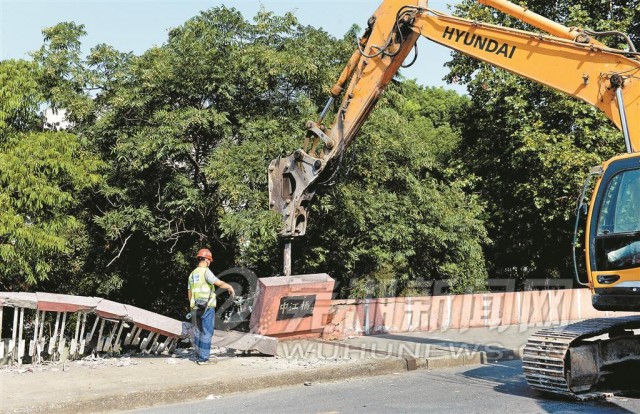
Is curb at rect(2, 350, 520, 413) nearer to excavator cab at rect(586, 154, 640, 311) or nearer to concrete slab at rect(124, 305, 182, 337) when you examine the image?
concrete slab at rect(124, 305, 182, 337)

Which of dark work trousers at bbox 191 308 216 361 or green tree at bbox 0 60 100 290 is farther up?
green tree at bbox 0 60 100 290

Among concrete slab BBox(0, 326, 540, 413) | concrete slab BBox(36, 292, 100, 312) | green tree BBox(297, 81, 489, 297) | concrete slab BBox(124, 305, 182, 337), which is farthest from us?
green tree BBox(297, 81, 489, 297)

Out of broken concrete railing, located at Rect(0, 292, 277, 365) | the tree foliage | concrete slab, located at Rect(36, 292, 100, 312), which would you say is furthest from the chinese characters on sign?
concrete slab, located at Rect(36, 292, 100, 312)

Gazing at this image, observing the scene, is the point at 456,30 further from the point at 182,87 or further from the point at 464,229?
the point at 464,229

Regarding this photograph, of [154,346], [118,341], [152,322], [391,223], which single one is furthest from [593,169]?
[391,223]

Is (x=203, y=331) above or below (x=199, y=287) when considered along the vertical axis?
below

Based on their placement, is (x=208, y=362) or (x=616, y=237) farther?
(x=208, y=362)

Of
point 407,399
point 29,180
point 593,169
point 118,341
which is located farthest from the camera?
point 29,180

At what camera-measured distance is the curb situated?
7.61 metres

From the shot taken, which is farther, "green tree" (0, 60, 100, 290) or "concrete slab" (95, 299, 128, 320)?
"green tree" (0, 60, 100, 290)

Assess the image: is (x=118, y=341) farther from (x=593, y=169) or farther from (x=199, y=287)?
(x=593, y=169)

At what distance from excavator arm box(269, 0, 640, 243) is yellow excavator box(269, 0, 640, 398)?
13mm

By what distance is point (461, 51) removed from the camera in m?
10.1

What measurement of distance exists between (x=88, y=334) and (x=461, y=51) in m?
6.76
